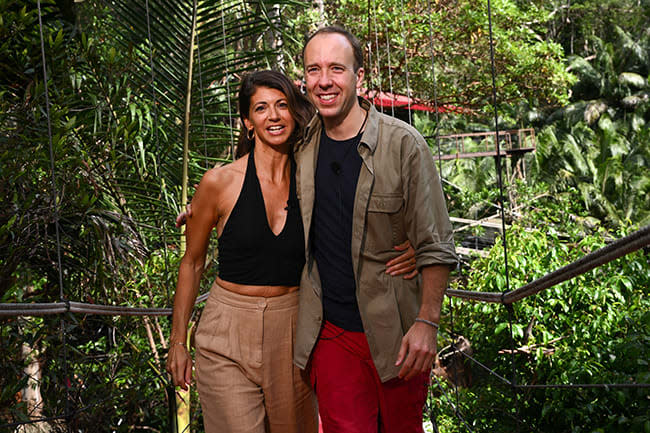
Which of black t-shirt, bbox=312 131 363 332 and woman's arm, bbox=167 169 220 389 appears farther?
woman's arm, bbox=167 169 220 389

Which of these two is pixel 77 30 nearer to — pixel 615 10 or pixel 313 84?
pixel 313 84

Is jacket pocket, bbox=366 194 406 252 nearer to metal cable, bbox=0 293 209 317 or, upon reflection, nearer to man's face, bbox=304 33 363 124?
man's face, bbox=304 33 363 124

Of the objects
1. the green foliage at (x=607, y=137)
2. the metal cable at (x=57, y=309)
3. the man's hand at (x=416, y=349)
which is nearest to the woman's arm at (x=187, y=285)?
the metal cable at (x=57, y=309)

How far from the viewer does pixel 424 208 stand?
1642 millimetres

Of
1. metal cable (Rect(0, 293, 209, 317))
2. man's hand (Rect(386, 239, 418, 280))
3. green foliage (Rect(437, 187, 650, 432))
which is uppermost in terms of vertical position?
man's hand (Rect(386, 239, 418, 280))

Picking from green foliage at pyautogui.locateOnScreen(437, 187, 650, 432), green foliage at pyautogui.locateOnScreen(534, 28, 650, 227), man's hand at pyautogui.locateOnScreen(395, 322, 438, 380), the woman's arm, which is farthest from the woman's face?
green foliage at pyautogui.locateOnScreen(534, 28, 650, 227)

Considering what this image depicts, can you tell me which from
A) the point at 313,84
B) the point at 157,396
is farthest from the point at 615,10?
the point at 313,84

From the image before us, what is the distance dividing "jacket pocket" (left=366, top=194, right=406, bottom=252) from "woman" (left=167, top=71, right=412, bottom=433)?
208 mm

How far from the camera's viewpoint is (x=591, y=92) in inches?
1083

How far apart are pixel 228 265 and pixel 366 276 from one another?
1.25 feet

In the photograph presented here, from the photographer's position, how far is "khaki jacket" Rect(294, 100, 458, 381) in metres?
1.67

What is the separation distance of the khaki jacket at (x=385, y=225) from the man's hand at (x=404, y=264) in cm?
1

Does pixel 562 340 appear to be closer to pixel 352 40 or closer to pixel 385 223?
pixel 385 223

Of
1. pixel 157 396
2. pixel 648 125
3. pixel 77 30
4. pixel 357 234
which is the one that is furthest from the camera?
pixel 648 125
